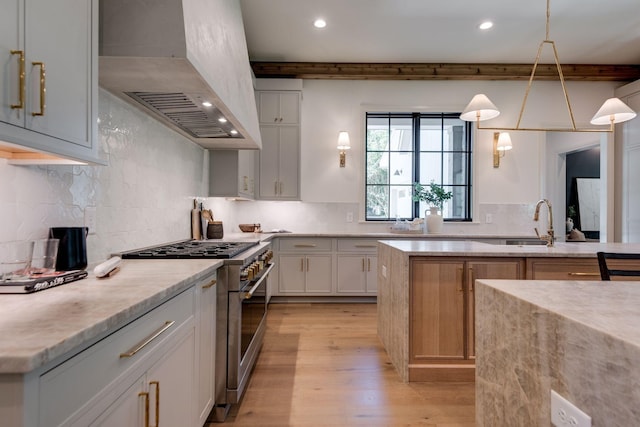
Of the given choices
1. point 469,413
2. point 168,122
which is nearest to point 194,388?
point 469,413

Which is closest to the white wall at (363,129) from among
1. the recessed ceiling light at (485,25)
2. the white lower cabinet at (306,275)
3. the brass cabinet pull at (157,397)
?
the white lower cabinet at (306,275)

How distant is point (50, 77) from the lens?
3.51 ft

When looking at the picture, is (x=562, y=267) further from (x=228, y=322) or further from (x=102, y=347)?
(x=102, y=347)

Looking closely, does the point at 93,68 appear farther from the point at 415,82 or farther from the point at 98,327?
the point at 415,82

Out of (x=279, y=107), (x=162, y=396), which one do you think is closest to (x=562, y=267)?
(x=162, y=396)

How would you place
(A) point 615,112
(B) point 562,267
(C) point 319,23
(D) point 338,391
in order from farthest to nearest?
1. (C) point 319,23
2. (A) point 615,112
3. (B) point 562,267
4. (D) point 338,391

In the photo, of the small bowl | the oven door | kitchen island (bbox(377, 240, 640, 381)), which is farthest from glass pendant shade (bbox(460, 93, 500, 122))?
the small bowl

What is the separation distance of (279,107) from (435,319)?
3.34 meters

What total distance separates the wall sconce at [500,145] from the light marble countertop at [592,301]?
402cm

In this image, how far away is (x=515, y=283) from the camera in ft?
3.58

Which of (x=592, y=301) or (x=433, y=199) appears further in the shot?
(x=433, y=199)

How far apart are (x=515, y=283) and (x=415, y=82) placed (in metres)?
4.24

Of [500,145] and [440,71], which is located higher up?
[440,71]

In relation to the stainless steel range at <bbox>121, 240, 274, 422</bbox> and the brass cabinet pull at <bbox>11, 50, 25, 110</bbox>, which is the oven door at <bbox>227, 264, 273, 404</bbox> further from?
the brass cabinet pull at <bbox>11, 50, 25, 110</bbox>
